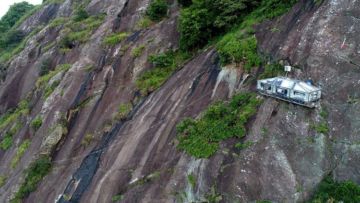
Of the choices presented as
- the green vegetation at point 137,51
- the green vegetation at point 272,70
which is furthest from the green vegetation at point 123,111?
the green vegetation at point 272,70

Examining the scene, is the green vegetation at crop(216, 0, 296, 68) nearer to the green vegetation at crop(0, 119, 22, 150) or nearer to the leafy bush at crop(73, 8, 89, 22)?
the green vegetation at crop(0, 119, 22, 150)

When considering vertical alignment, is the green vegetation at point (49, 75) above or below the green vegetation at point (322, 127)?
above

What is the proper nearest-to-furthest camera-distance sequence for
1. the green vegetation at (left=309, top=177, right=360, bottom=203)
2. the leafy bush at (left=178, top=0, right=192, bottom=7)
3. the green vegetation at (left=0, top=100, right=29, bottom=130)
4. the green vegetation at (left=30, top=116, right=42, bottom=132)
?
the green vegetation at (left=309, top=177, right=360, bottom=203)
the green vegetation at (left=30, top=116, right=42, bottom=132)
the leafy bush at (left=178, top=0, right=192, bottom=7)
the green vegetation at (left=0, top=100, right=29, bottom=130)

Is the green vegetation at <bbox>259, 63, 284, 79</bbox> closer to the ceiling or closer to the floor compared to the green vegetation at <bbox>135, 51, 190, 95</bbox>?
closer to the ceiling

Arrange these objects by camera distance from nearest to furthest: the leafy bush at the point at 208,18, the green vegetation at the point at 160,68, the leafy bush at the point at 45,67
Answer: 1. the leafy bush at the point at 208,18
2. the green vegetation at the point at 160,68
3. the leafy bush at the point at 45,67

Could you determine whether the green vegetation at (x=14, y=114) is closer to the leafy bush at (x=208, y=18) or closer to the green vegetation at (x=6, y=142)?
the green vegetation at (x=6, y=142)

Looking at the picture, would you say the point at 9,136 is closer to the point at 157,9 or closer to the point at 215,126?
the point at 157,9

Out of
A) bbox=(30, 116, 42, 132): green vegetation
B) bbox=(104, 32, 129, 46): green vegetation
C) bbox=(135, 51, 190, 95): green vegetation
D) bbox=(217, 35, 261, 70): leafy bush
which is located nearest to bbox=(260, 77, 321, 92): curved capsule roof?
bbox=(217, 35, 261, 70): leafy bush
